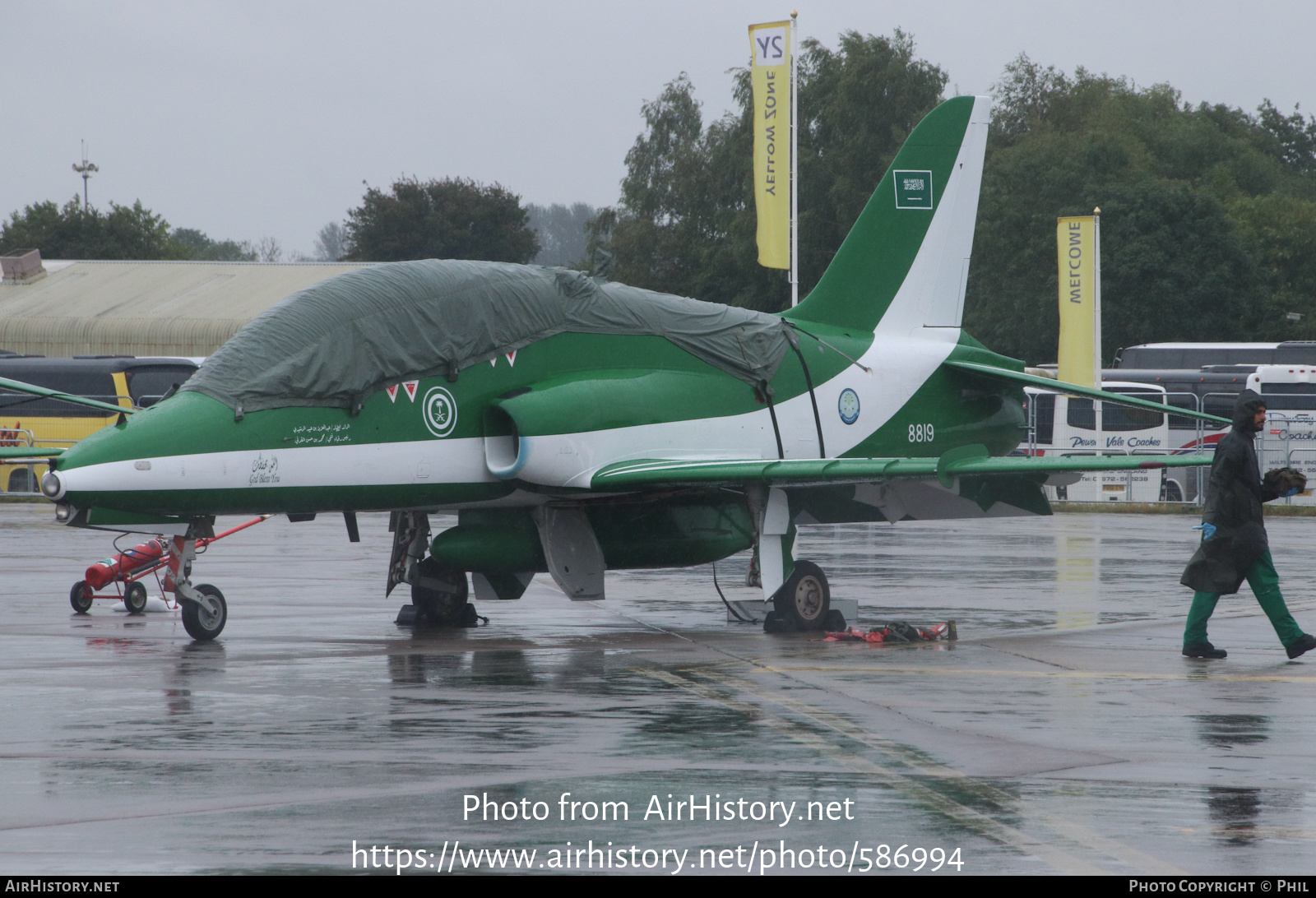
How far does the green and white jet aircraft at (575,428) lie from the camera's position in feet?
38.2

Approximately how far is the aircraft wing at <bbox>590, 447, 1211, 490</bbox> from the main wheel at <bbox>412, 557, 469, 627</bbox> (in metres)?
2.01

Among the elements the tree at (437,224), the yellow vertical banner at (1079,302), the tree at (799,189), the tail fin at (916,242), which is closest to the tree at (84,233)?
the tree at (437,224)

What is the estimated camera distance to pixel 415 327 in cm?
1241

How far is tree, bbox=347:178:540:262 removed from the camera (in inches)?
3467

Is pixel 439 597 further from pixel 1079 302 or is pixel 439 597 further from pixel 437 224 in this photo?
pixel 437 224

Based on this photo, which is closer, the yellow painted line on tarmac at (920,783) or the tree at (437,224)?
the yellow painted line on tarmac at (920,783)

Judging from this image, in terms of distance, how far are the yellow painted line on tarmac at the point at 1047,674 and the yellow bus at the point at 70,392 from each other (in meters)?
26.8

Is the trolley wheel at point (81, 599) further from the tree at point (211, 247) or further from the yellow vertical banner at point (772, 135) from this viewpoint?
the tree at point (211, 247)

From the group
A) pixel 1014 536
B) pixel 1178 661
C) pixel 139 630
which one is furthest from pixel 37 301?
pixel 1178 661

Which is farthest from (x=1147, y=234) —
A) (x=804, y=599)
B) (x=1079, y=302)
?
(x=804, y=599)

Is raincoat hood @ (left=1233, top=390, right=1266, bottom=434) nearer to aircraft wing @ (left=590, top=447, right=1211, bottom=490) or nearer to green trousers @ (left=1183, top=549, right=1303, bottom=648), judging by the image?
aircraft wing @ (left=590, top=447, right=1211, bottom=490)

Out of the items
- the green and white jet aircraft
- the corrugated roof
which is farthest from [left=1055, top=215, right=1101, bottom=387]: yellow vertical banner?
the corrugated roof

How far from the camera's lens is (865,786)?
7.08 metres

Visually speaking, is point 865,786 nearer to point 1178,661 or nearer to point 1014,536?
point 1178,661
